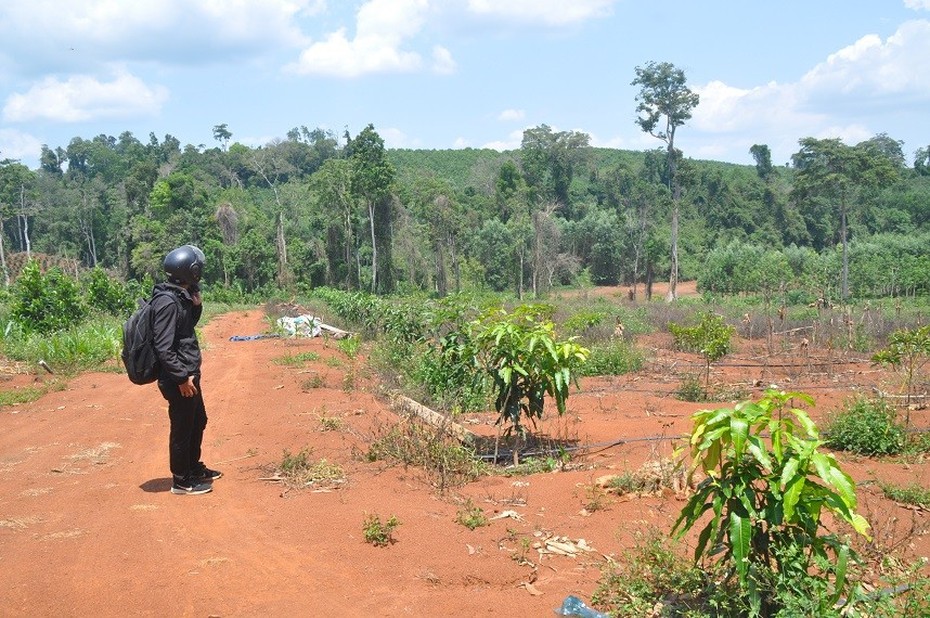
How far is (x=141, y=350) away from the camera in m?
5.03

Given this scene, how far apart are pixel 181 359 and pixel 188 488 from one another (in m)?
0.93

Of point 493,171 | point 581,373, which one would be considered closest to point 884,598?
point 581,373

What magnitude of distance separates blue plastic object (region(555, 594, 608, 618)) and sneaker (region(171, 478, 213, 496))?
291cm

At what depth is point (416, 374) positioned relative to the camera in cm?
888

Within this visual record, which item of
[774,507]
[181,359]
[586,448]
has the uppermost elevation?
[181,359]

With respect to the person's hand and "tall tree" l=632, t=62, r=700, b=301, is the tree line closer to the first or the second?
"tall tree" l=632, t=62, r=700, b=301

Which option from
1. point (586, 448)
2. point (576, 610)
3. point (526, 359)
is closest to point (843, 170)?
point (586, 448)

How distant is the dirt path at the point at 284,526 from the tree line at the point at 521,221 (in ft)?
93.7

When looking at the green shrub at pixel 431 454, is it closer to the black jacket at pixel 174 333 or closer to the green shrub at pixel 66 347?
the black jacket at pixel 174 333

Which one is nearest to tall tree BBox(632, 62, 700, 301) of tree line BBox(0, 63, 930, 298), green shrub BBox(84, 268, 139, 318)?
tree line BBox(0, 63, 930, 298)

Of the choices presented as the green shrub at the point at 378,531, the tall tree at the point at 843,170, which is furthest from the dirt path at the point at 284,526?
the tall tree at the point at 843,170

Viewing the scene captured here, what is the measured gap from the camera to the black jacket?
4.99 metres

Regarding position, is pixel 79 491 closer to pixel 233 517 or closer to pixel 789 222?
pixel 233 517

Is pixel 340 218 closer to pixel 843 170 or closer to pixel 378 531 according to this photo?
pixel 843 170
